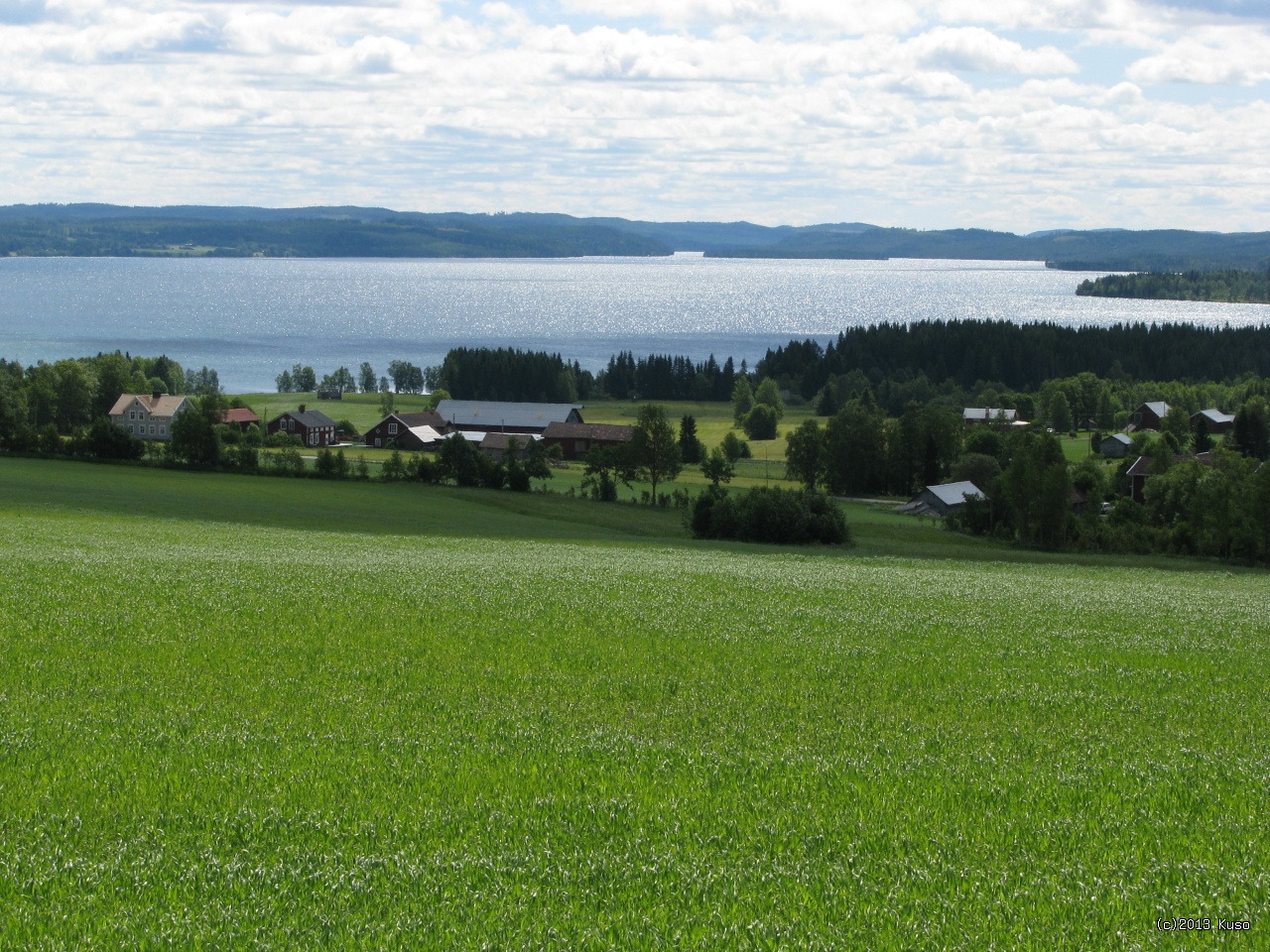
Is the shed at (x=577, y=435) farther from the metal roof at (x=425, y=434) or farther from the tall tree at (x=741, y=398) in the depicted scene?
the tall tree at (x=741, y=398)

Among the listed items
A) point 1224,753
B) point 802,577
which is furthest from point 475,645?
point 802,577

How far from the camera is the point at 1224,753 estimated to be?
11.9m

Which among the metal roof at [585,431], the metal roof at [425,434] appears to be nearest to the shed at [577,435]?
the metal roof at [585,431]

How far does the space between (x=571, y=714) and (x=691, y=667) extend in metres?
2.91

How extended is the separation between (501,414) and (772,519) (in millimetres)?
87177

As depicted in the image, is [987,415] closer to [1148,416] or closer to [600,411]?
[1148,416]

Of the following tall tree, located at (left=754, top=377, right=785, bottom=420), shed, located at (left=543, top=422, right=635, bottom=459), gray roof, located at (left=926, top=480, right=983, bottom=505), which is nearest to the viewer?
gray roof, located at (left=926, top=480, right=983, bottom=505)

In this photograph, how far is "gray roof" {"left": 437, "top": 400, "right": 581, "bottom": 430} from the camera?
13025 centimetres

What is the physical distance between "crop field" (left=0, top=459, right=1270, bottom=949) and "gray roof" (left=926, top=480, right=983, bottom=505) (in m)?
56.1

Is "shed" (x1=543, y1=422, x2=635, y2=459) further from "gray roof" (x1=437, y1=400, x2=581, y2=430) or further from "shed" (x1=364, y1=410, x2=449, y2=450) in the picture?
"shed" (x1=364, y1=410, x2=449, y2=450)

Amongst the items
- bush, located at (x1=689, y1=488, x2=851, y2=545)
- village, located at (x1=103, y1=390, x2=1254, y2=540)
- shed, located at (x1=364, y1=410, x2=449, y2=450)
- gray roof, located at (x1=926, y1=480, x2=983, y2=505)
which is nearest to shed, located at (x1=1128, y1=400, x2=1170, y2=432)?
village, located at (x1=103, y1=390, x2=1254, y2=540)

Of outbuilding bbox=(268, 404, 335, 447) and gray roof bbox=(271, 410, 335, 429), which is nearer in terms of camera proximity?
outbuilding bbox=(268, 404, 335, 447)

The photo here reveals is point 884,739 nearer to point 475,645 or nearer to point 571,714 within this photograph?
point 571,714

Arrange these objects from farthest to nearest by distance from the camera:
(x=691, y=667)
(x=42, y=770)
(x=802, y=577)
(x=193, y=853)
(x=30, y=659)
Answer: (x=802, y=577), (x=691, y=667), (x=30, y=659), (x=42, y=770), (x=193, y=853)
